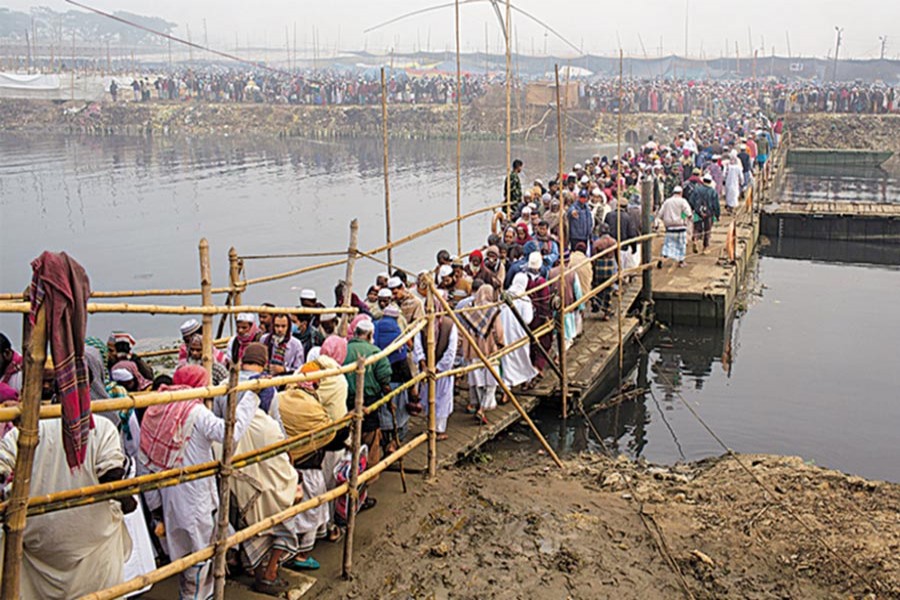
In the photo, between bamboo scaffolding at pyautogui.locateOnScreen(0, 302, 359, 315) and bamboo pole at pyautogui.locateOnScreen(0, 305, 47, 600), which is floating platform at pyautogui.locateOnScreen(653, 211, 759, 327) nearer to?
bamboo scaffolding at pyautogui.locateOnScreen(0, 302, 359, 315)

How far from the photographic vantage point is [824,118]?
146 ft

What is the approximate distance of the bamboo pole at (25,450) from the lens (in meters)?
3.72

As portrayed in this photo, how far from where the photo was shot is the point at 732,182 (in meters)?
21.4

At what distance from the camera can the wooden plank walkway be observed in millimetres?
8273

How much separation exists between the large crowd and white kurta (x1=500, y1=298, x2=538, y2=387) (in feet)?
0.05

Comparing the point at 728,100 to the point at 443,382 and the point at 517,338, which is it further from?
A: the point at 443,382

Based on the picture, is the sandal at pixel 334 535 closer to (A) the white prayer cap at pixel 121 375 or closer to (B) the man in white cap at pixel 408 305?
(A) the white prayer cap at pixel 121 375

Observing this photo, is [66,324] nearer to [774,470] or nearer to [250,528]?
[250,528]

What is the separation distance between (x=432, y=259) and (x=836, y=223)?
403 inches

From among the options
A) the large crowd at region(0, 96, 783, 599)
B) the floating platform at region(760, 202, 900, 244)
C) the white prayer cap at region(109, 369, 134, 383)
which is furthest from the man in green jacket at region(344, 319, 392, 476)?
the floating platform at region(760, 202, 900, 244)

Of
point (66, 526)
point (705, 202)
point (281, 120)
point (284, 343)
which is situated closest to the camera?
point (66, 526)

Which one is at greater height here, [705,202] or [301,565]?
[705,202]

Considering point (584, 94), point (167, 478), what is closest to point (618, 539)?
point (167, 478)

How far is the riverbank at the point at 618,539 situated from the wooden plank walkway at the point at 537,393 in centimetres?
35
